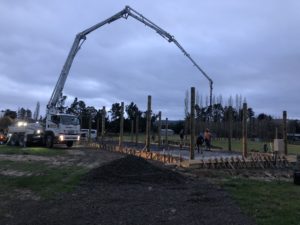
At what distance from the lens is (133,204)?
995 centimetres

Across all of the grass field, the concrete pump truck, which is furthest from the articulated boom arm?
the grass field

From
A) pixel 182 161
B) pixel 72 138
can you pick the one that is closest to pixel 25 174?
pixel 182 161

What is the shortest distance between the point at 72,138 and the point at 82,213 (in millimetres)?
25842

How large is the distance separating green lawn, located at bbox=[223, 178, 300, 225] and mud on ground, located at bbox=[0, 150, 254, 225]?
332 mm

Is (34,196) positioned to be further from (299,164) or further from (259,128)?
(259,128)

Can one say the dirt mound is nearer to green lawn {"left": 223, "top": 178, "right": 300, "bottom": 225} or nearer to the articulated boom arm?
green lawn {"left": 223, "top": 178, "right": 300, "bottom": 225}

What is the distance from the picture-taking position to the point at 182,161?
19.2m

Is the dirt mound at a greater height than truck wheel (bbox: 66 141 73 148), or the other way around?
truck wheel (bbox: 66 141 73 148)

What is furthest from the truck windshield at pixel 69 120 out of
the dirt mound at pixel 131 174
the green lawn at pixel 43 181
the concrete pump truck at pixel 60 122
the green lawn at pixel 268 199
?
the green lawn at pixel 268 199

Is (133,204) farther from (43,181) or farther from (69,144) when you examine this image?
(69,144)

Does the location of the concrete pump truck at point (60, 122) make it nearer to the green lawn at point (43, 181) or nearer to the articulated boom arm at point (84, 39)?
the articulated boom arm at point (84, 39)

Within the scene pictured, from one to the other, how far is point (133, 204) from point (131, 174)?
17.1 ft

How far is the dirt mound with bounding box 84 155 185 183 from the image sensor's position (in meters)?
14.1

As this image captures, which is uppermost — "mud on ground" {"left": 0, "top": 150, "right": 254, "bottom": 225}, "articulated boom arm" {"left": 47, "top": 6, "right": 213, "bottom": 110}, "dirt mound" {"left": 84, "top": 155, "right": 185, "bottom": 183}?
"articulated boom arm" {"left": 47, "top": 6, "right": 213, "bottom": 110}
